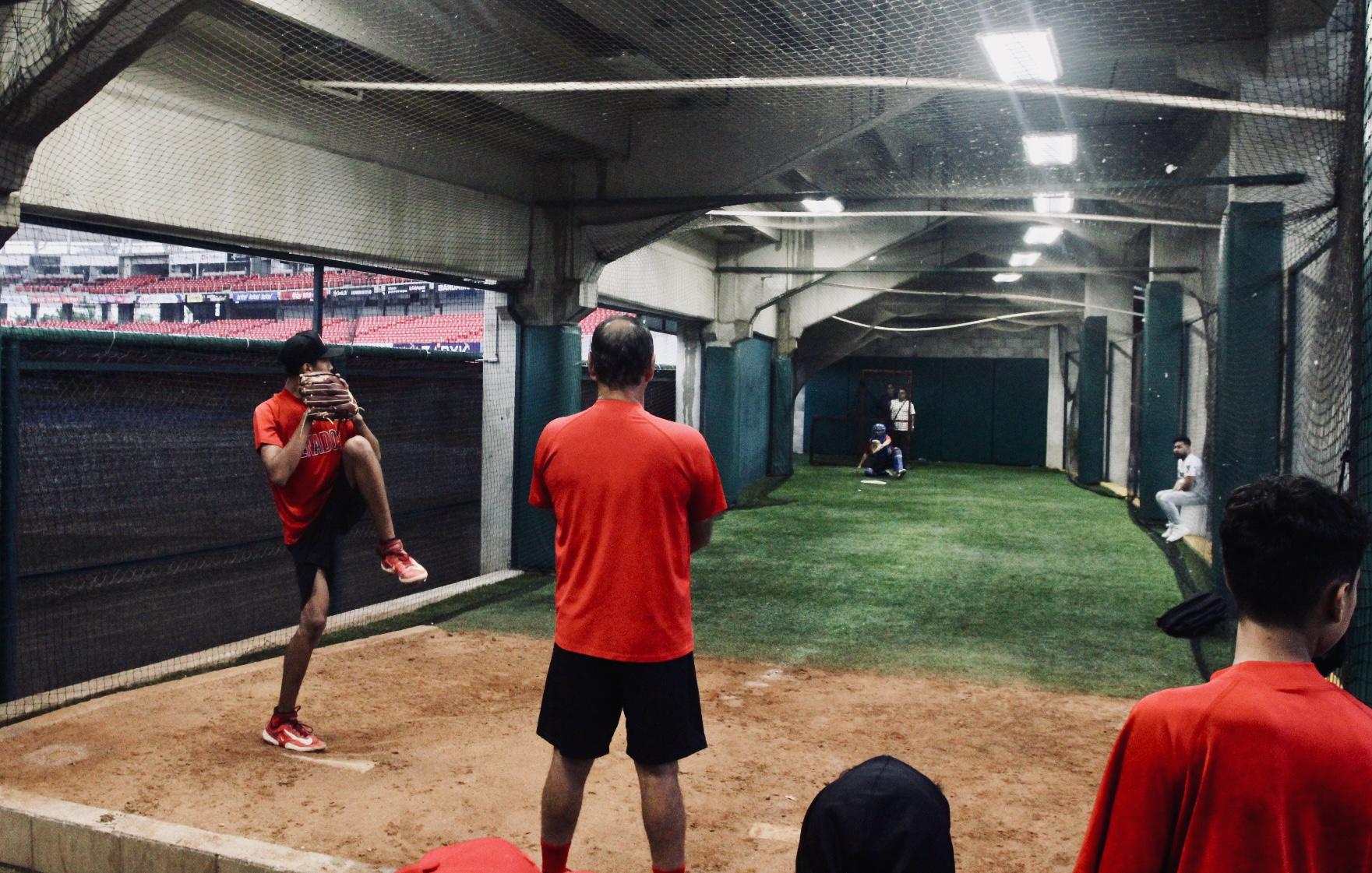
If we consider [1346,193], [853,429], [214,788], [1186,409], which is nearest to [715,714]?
[214,788]

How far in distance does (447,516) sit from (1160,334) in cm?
980

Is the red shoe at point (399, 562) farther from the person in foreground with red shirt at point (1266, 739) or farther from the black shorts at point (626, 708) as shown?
the person in foreground with red shirt at point (1266, 739)

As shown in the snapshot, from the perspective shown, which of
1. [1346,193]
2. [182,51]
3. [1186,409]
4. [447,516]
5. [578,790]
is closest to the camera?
[578,790]

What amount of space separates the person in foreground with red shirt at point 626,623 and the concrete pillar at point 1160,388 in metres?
12.5

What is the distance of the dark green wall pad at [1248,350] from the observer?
7512 mm

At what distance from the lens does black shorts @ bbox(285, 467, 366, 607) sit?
460 centimetres

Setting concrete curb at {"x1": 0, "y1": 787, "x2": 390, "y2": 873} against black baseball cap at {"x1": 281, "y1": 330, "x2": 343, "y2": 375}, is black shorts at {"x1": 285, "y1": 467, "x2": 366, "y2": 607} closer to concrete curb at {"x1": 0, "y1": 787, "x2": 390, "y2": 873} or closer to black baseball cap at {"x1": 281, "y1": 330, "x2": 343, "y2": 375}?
black baseball cap at {"x1": 281, "y1": 330, "x2": 343, "y2": 375}

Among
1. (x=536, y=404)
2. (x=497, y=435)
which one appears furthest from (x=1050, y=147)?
(x=497, y=435)

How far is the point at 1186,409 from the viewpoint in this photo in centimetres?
1362

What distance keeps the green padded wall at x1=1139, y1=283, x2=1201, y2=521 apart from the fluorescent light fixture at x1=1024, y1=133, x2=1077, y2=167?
15.6 ft

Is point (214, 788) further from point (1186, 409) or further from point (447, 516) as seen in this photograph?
point (1186, 409)

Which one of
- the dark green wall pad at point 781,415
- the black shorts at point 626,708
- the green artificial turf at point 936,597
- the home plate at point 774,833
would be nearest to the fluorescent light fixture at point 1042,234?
the green artificial turf at point 936,597

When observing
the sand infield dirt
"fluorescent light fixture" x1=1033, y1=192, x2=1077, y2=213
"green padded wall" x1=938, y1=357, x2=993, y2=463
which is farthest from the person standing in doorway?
the sand infield dirt

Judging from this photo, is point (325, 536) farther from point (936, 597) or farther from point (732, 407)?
point (732, 407)
